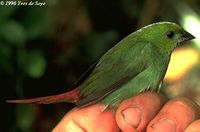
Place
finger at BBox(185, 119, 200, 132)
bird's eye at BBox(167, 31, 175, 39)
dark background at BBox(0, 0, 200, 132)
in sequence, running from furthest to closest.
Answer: dark background at BBox(0, 0, 200, 132), bird's eye at BBox(167, 31, 175, 39), finger at BBox(185, 119, 200, 132)

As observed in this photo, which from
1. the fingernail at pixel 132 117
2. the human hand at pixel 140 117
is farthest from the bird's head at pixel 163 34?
the fingernail at pixel 132 117

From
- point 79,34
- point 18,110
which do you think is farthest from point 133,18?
point 18,110

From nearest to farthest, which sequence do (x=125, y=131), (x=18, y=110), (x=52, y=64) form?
(x=125, y=131), (x=18, y=110), (x=52, y=64)

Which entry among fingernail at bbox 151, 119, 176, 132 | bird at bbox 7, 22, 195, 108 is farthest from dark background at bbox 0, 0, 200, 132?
fingernail at bbox 151, 119, 176, 132

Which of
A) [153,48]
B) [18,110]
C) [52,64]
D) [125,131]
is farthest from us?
[52,64]

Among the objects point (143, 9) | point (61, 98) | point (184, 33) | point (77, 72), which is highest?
point (184, 33)

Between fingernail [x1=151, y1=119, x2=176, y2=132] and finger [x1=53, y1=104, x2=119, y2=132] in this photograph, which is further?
finger [x1=53, y1=104, x2=119, y2=132]

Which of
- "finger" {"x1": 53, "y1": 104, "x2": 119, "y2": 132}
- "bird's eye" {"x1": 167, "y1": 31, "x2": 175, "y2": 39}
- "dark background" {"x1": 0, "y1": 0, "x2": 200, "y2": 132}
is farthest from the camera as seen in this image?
"dark background" {"x1": 0, "y1": 0, "x2": 200, "y2": 132}

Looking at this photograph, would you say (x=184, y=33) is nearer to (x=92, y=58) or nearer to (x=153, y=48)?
(x=153, y=48)

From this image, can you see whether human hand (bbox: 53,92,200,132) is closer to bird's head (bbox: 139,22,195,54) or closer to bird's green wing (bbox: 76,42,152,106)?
bird's green wing (bbox: 76,42,152,106)
